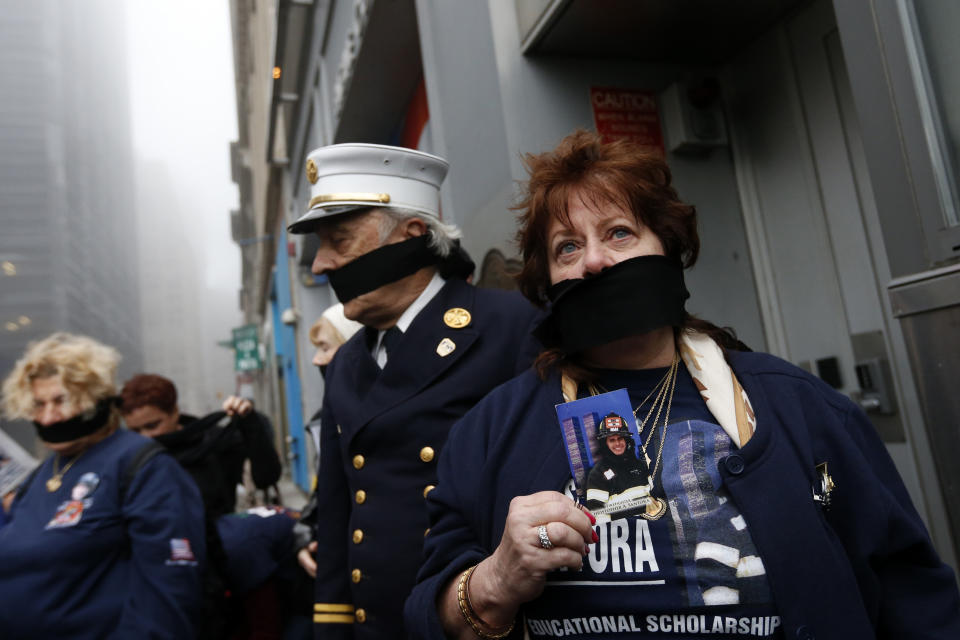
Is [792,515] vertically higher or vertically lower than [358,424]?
lower

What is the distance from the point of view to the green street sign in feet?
54.7

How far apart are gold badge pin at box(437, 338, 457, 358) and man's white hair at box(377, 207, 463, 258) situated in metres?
0.33

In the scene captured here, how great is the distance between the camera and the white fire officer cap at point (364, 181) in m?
2.03

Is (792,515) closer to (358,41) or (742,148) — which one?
(742,148)

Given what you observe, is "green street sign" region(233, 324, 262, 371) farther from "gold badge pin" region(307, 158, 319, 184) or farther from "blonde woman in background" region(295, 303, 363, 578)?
"gold badge pin" region(307, 158, 319, 184)

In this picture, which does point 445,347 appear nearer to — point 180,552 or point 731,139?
point 180,552

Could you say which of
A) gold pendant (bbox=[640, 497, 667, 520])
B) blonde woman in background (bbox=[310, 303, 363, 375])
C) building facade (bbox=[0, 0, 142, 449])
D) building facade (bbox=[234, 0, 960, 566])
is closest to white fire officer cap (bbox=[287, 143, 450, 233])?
building facade (bbox=[234, 0, 960, 566])

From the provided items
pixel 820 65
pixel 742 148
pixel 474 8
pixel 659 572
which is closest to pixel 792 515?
pixel 659 572

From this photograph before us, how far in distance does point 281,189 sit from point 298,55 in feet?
14.9

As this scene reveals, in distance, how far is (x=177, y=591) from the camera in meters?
2.52

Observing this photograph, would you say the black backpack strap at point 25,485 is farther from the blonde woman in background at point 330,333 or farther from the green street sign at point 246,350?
the green street sign at point 246,350

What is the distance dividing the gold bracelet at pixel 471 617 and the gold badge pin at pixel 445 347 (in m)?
0.73

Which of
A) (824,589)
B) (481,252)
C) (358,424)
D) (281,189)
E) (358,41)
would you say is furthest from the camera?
(281,189)

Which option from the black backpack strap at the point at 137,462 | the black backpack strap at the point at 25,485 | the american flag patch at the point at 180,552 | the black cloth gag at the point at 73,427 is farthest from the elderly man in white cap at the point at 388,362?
the black backpack strap at the point at 25,485
